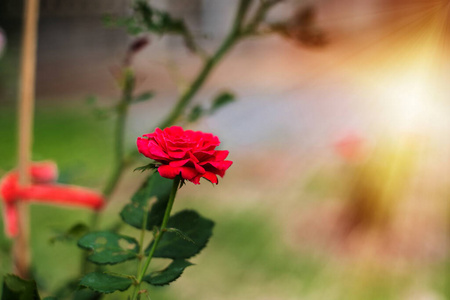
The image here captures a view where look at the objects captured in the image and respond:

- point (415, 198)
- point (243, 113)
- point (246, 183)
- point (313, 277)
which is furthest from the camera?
point (243, 113)

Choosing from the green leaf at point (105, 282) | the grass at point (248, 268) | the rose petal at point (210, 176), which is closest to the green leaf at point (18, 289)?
the green leaf at point (105, 282)

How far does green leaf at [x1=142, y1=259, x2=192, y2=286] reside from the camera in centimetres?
37

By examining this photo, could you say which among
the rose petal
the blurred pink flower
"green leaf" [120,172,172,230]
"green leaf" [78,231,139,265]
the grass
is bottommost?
the grass

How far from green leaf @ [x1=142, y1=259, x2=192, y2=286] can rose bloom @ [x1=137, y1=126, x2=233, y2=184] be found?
70 millimetres

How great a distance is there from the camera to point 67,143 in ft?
10.0

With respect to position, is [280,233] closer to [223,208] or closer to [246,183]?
[223,208]

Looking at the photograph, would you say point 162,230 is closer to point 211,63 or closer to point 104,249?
point 104,249

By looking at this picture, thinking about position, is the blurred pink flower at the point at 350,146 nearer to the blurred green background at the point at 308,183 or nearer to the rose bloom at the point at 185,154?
the blurred green background at the point at 308,183

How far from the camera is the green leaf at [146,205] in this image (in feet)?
1.43

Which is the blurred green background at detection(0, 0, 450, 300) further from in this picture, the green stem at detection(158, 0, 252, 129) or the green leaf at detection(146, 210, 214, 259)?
the green leaf at detection(146, 210, 214, 259)

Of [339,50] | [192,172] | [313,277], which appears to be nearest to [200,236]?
[192,172]

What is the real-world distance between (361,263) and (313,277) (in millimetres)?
193

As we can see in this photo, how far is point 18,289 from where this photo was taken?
37 cm

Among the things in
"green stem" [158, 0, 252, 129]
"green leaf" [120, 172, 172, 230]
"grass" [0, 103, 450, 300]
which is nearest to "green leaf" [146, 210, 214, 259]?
"green leaf" [120, 172, 172, 230]
